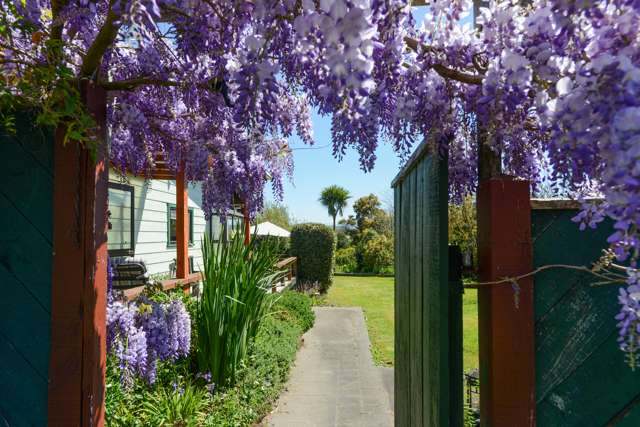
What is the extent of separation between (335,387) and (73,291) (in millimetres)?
4619

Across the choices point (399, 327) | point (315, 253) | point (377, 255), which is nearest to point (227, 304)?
point (399, 327)

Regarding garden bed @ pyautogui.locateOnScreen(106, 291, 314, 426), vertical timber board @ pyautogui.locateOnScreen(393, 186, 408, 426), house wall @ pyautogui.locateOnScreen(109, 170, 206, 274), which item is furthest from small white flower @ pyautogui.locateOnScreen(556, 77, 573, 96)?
house wall @ pyautogui.locateOnScreen(109, 170, 206, 274)

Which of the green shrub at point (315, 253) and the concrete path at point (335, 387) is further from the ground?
the green shrub at point (315, 253)

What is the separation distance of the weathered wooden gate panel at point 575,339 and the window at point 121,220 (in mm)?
7480

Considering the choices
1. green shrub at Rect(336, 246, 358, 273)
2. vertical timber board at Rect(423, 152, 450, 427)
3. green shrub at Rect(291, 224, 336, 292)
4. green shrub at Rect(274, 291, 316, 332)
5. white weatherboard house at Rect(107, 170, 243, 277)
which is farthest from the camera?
green shrub at Rect(336, 246, 358, 273)

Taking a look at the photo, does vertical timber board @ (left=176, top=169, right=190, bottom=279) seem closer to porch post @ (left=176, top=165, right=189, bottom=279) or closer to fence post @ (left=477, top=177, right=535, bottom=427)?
porch post @ (left=176, top=165, right=189, bottom=279)

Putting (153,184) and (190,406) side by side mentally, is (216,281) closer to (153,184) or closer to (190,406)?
(190,406)

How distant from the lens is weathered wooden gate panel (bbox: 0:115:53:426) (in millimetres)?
1957

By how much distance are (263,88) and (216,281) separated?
3.54 metres

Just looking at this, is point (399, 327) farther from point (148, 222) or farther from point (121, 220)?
point (148, 222)

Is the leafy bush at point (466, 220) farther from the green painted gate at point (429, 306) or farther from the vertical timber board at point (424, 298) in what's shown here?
the green painted gate at point (429, 306)

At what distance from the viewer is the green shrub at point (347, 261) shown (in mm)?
24094

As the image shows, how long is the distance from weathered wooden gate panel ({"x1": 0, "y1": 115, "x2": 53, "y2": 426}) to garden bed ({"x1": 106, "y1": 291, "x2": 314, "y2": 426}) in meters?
1.44

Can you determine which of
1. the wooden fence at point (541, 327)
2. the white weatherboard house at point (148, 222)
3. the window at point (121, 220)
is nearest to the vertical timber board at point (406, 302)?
the wooden fence at point (541, 327)
